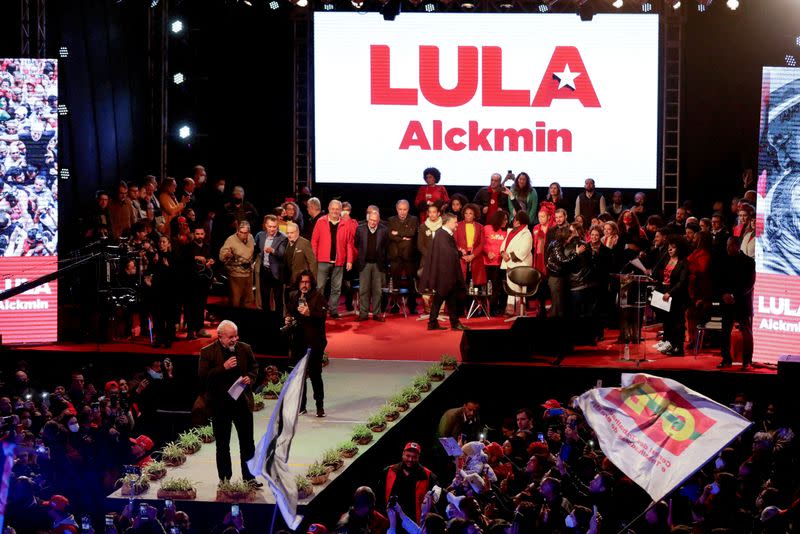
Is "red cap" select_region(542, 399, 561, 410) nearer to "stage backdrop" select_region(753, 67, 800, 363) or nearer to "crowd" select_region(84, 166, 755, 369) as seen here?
"crowd" select_region(84, 166, 755, 369)

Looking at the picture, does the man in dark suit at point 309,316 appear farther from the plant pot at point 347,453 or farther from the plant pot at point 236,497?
the plant pot at point 236,497

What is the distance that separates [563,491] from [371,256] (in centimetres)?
758

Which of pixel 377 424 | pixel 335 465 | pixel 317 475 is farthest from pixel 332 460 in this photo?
pixel 377 424

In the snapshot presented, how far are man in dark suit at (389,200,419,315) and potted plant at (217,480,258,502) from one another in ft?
23.2

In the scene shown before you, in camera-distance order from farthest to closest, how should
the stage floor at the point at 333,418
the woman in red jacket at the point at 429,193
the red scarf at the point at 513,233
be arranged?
the woman in red jacket at the point at 429,193 → the red scarf at the point at 513,233 → the stage floor at the point at 333,418

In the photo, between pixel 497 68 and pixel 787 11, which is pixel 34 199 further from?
pixel 787 11

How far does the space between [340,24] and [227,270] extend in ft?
20.8

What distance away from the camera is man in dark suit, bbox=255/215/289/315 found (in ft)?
57.7

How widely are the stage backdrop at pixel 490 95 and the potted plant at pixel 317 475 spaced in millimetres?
10355

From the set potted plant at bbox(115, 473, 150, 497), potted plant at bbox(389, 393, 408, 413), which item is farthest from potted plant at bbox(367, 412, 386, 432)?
potted plant at bbox(115, 473, 150, 497)

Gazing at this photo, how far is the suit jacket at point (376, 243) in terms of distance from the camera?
18.6m

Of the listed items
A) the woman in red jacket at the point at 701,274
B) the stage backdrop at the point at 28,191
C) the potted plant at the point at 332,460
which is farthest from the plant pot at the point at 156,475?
the woman in red jacket at the point at 701,274

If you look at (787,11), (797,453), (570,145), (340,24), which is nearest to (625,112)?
(570,145)

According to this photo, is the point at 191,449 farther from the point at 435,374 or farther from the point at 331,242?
the point at 331,242
